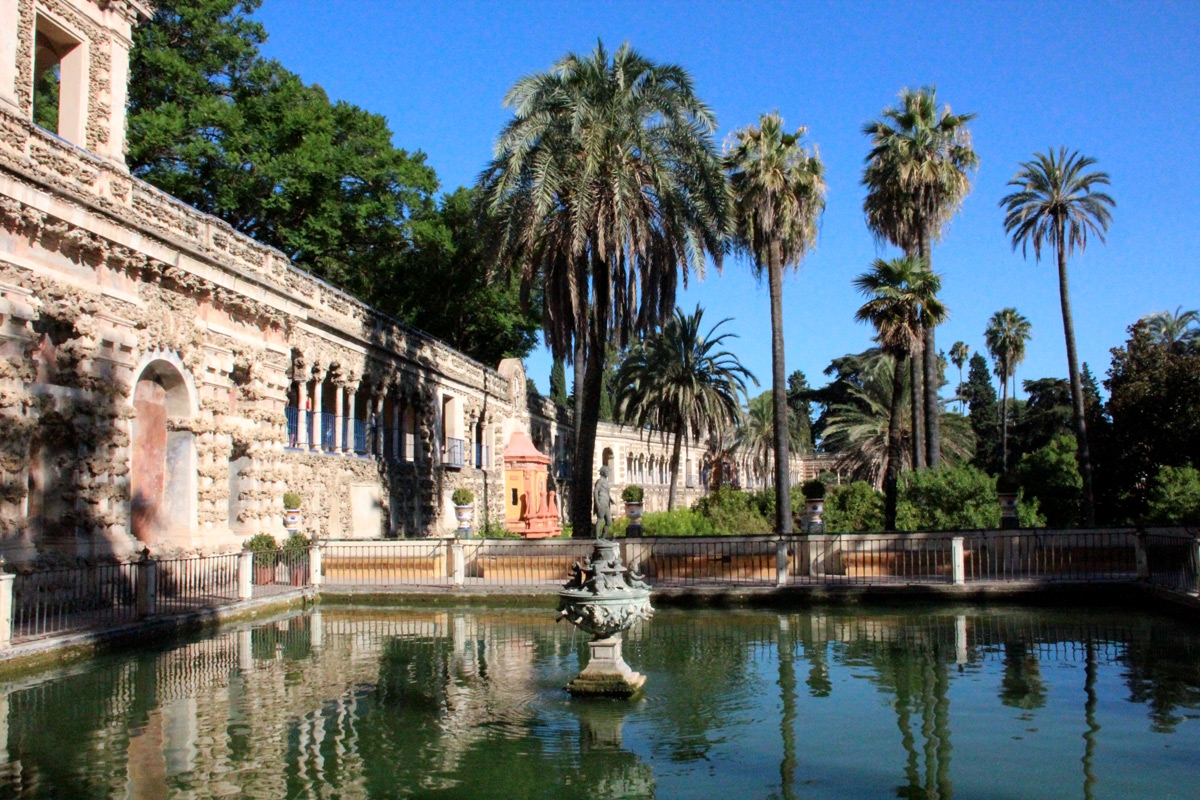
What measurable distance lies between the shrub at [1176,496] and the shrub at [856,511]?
886 centimetres

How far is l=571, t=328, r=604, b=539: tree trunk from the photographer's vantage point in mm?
25016

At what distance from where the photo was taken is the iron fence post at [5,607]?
41.3 feet

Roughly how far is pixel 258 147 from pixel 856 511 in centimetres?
2519

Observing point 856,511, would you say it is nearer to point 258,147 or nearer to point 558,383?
point 258,147

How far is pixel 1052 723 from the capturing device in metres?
10.3

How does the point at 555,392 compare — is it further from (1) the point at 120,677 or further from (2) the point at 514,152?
(1) the point at 120,677

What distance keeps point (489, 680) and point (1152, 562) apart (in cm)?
1522

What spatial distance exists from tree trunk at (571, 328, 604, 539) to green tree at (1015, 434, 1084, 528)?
1798 centimetres

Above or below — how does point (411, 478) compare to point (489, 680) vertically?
above

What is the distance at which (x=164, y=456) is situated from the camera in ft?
70.6

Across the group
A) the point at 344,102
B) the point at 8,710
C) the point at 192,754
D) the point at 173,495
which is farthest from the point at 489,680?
the point at 344,102

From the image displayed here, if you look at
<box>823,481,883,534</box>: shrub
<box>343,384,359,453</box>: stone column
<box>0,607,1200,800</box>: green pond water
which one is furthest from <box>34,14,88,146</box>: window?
<box>823,481,883,534</box>: shrub

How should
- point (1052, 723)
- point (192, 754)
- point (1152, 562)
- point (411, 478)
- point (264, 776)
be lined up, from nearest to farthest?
point (264, 776) → point (192, 754) → point (1052, 723) → point (1152, 562) → point (411, 478)

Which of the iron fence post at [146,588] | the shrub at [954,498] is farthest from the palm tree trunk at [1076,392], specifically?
the iron fence post at [146,588]
